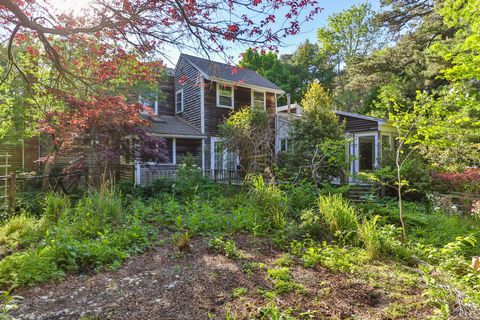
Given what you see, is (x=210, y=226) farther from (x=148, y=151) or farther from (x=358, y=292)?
(x=148, y=151)

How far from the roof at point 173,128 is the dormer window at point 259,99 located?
3743mm

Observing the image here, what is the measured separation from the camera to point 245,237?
478 centimetres

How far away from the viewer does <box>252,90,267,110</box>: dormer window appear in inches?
662

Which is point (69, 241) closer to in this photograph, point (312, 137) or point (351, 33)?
point (312, 137)

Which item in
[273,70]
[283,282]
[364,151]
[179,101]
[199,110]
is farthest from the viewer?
[273,70]

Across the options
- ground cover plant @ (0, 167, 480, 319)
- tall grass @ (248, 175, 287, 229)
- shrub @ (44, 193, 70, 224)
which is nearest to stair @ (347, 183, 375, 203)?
ground cover plant @ (0, 167, 480, 319)

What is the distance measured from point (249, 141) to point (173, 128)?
17.7 ft

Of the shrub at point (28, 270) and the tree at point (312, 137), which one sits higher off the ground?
the tree at point (312, 137)

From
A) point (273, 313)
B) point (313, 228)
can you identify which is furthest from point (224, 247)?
point (273, 313)

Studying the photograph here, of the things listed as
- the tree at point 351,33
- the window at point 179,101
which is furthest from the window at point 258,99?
the tree at point 351,33

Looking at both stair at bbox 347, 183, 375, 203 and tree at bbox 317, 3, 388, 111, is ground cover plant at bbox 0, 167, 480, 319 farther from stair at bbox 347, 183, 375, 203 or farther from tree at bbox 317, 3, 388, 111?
tree at bbox 317, 3, 388, 111

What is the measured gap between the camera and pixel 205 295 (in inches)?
115

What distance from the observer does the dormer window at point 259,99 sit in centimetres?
1681

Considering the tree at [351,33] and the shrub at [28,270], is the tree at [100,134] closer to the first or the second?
the shrub at [28,270]
